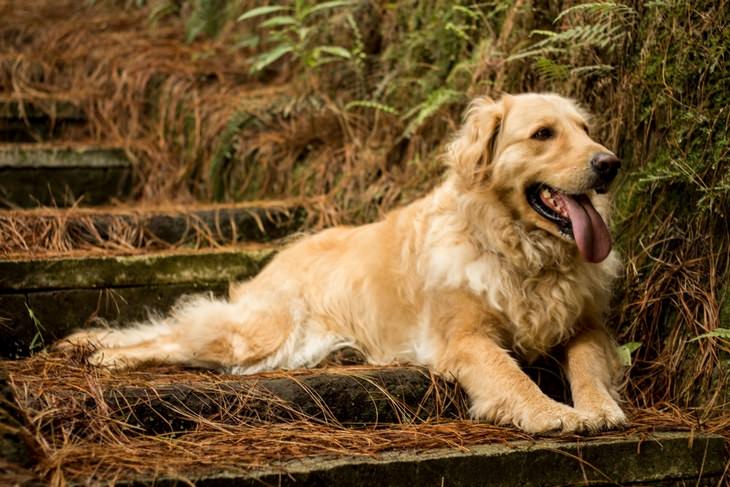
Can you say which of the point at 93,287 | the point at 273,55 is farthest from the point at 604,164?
the point at 273,55

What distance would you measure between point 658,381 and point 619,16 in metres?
1.68

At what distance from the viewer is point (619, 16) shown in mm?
3861

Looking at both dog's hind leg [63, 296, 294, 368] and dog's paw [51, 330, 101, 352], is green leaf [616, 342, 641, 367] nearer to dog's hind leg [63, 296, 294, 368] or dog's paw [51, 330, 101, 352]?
dog's hind leg [63, 296, 294, 368]

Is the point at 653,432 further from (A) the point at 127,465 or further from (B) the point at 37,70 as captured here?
(B) the point at 37,70

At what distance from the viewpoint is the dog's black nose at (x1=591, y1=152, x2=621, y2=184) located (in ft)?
10.5

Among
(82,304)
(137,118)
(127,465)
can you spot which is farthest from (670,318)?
(137,118)

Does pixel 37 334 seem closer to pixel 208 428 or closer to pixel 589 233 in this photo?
pixel 208 428

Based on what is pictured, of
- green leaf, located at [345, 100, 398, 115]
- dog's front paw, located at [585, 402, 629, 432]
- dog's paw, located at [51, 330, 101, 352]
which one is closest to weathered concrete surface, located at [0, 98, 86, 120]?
green leaf, located at [345, 100, 398, 115]

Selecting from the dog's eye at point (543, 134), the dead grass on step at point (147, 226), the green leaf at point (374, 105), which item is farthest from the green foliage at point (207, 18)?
the dog's eye at point (543, 134)

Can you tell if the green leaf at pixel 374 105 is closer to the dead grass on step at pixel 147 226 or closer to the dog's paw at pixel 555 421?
the dead grass on step at pixel 147 226

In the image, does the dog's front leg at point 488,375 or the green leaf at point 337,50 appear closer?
the dog's front leg at point 488,375

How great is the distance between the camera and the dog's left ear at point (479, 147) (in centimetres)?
354

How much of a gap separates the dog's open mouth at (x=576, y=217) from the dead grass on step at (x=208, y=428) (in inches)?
25.8

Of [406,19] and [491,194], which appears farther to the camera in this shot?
[406,19]
